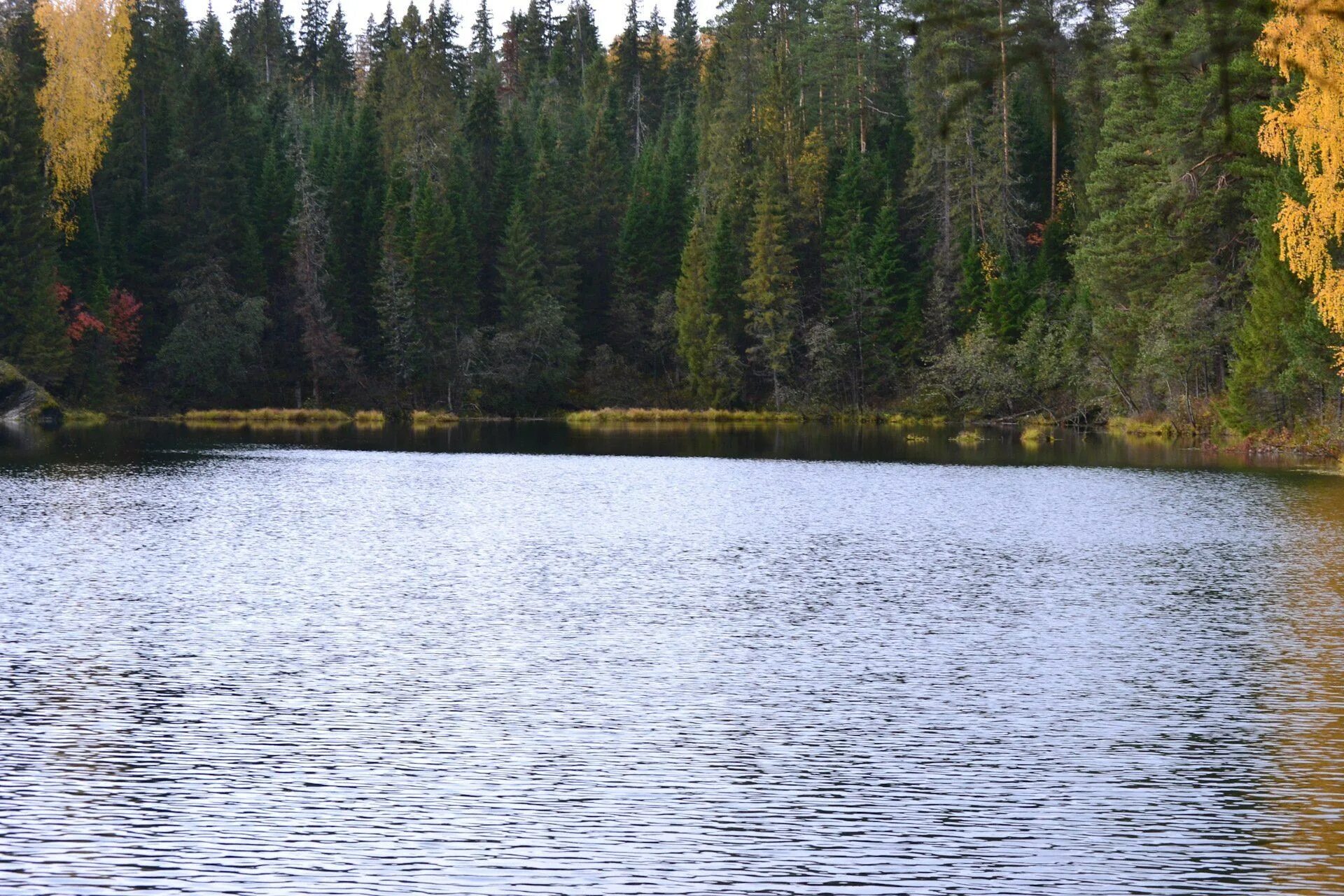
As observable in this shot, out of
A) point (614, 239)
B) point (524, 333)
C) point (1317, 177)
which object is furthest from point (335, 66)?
point (1317, 177)

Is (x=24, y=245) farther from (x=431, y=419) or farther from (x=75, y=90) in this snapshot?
(x=431, y=419)

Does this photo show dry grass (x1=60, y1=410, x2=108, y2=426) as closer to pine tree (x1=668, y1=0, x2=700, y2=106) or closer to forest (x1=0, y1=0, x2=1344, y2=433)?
forest (x1=0, y1=0, x2=1344, y2=433)

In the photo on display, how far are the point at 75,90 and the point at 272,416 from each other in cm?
2041

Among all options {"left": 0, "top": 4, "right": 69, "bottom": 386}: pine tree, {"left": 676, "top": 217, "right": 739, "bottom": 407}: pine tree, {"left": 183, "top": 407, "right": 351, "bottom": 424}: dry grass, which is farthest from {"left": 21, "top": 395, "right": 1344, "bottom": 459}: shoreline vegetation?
{"left": 0, "top": 4, "right": 69, "bottom": 386}: pine tree

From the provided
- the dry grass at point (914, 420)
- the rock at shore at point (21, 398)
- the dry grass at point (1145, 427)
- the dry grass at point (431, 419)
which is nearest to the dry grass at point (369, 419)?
the dry grass at point (431, 419)

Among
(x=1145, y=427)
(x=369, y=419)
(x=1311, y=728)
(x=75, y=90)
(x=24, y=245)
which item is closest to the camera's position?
(x=1311, y=728)

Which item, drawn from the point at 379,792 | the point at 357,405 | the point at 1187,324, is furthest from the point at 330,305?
the point at 379,792

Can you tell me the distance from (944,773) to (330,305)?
83.0 m

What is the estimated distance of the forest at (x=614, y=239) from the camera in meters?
72.1

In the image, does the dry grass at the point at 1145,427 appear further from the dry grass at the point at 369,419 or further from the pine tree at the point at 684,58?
the pine tree at the point at 684,58

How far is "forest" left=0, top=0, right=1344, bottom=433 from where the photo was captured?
72.1 meters

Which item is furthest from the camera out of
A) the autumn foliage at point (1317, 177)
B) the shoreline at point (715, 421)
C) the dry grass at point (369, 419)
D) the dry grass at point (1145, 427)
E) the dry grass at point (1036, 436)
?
the dry grass at point (369, 419)

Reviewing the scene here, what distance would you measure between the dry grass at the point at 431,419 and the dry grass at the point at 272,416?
160 inches

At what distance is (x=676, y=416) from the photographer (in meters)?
94.1
